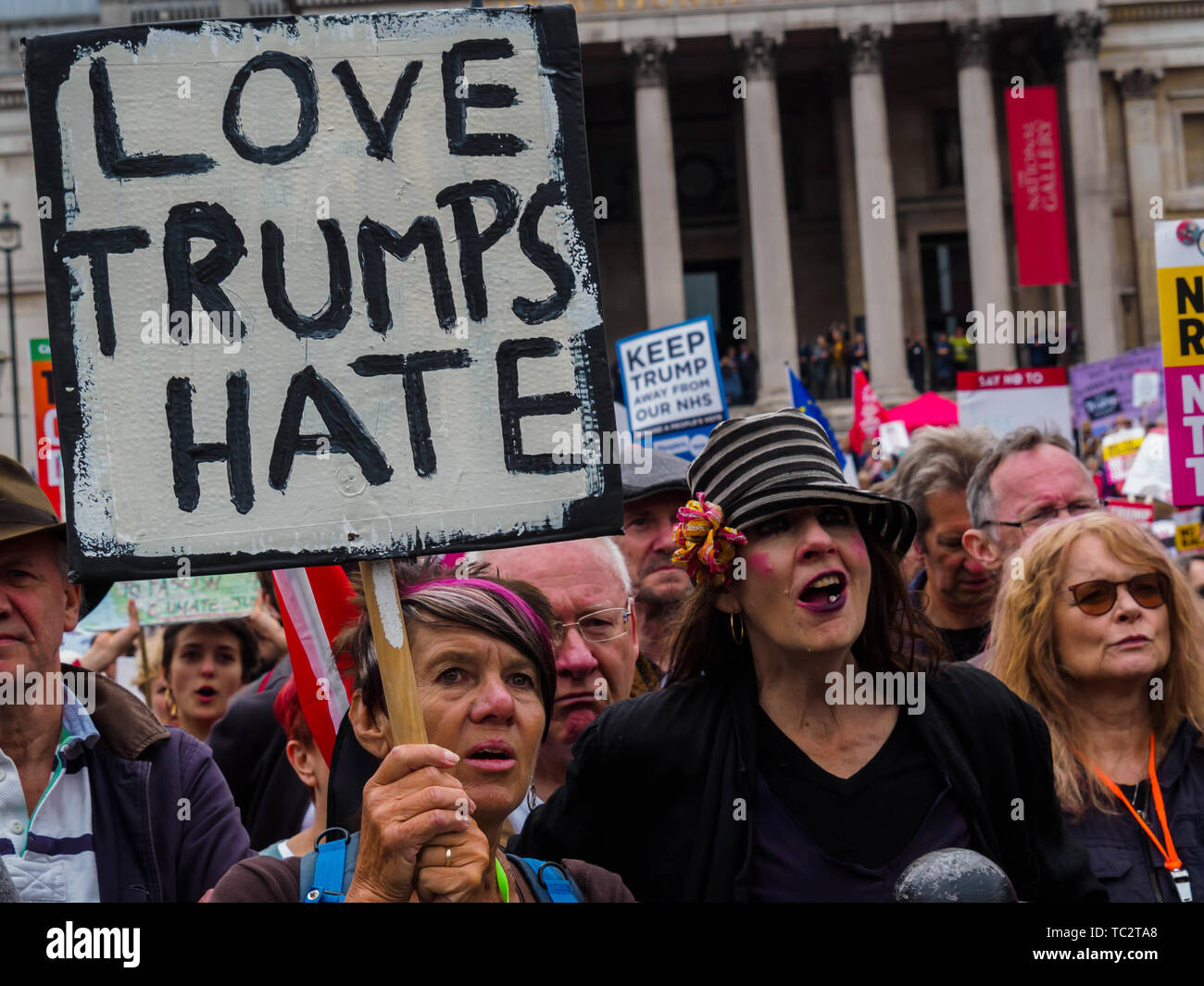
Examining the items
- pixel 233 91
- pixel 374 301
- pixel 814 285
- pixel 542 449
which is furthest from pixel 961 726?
pixel 814 285

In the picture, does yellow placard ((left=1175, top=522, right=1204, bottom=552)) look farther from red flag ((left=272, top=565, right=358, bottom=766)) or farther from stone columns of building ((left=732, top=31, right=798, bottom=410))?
stone columns of building ((left=732, top=31, right=798, bottom=410))

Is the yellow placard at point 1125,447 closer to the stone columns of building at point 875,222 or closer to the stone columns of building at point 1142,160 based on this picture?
the stone columns of building at point 875,222

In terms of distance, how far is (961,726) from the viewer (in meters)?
3.29

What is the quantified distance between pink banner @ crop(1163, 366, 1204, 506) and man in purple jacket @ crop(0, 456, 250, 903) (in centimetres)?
429

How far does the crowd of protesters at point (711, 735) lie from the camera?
2965mm

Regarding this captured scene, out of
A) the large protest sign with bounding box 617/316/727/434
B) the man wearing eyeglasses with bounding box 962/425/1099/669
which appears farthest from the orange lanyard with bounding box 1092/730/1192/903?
the large protest sign with bounding box 617/316/727/434

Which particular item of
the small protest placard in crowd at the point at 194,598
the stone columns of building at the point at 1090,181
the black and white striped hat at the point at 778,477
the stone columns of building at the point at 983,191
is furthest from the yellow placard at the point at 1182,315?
the stone columns of building at the point at 1090,181

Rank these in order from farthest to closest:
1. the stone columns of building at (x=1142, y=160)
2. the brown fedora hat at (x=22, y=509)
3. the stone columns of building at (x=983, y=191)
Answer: the stone columns of building at (x=1142, y=160)
the stone columns of building at (x=983, y=191)
the brown fedora hat at (x=22, y=509)

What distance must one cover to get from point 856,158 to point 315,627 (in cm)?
3928

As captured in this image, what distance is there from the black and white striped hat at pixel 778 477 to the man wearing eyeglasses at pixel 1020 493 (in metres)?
1.78

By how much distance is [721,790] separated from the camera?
3.24 meters

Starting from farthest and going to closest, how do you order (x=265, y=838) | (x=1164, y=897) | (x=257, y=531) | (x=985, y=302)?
(x=985, y=302), (x=265, y=838), (x=1164, y=897), (x=257, y=531)
